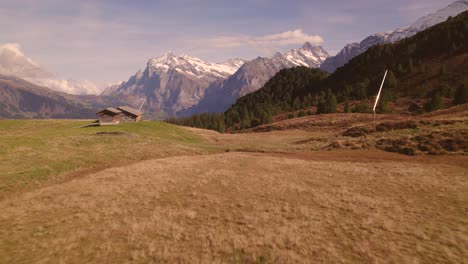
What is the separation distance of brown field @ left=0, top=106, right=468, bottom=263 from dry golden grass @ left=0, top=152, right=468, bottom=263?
72 millimetres

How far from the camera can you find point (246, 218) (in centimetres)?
1758

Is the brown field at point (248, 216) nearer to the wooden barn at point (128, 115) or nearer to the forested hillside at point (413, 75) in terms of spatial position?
the wooden barn at point (128, 115)

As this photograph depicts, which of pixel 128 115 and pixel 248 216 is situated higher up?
pixel 128 115

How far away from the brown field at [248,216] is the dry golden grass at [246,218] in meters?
0.07

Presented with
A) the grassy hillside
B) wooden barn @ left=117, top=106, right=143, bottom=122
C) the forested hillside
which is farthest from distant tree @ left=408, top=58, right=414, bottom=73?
the grassy hillside

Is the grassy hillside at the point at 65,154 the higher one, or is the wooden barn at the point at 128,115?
the wooden barn at the point at 128,115

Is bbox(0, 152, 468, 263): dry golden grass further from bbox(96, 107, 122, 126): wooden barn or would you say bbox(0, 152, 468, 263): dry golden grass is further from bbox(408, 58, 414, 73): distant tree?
bbox(408, 58, 414, 73): distant tree

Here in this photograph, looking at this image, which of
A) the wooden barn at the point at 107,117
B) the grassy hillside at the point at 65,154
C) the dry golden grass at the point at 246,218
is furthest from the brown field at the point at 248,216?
the wooden barn at the point at 107,117

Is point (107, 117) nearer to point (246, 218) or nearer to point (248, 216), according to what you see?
point (248, 216)

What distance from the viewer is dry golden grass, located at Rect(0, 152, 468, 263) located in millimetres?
13203

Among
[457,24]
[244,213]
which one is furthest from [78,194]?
[457,24]

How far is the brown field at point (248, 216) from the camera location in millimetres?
13227

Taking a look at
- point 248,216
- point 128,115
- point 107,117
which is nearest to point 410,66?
point 128,115

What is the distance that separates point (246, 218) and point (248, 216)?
35 cm
